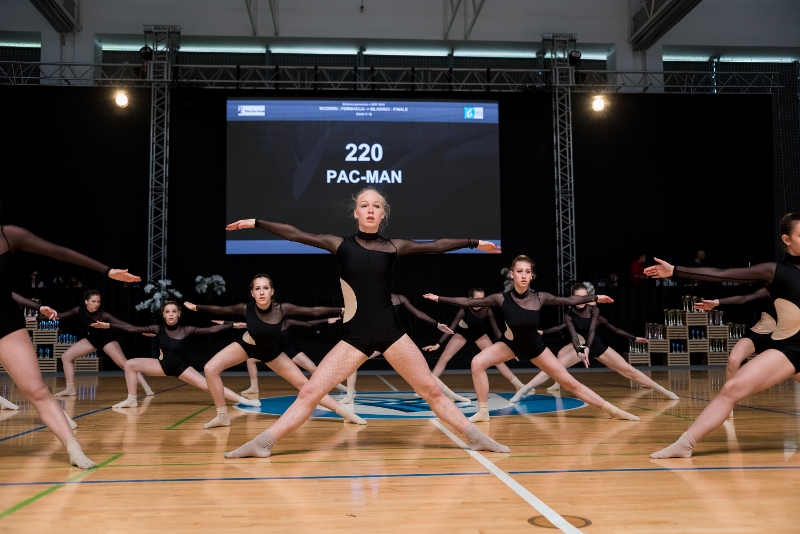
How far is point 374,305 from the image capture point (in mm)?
4609

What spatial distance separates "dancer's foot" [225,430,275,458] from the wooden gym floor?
0.08m

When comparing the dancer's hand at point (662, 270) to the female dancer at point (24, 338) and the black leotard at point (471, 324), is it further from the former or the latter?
the black leotard at point (471, 324)

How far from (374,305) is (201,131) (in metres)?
13.1

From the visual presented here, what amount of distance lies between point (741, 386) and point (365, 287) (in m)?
2.29

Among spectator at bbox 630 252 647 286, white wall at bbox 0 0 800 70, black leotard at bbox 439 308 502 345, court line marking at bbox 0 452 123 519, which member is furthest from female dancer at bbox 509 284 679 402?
white wall at bbox 0 0 800 70

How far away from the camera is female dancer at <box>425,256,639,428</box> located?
20.3 feet

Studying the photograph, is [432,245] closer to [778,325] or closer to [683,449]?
[683,449]

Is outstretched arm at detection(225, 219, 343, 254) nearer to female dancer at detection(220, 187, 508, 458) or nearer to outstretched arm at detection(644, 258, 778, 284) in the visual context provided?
female dancer at detection(220, 187, 508, 458)

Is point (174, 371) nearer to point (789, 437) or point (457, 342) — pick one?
point (457, 342)

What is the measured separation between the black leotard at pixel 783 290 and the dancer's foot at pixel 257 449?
2683 millimetres

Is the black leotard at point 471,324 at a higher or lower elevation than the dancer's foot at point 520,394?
higher

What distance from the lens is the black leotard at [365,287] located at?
4578 mm

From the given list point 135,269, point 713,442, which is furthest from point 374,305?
point 135,269

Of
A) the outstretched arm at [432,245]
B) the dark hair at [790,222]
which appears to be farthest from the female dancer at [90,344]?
the dark hair at [790,222]
